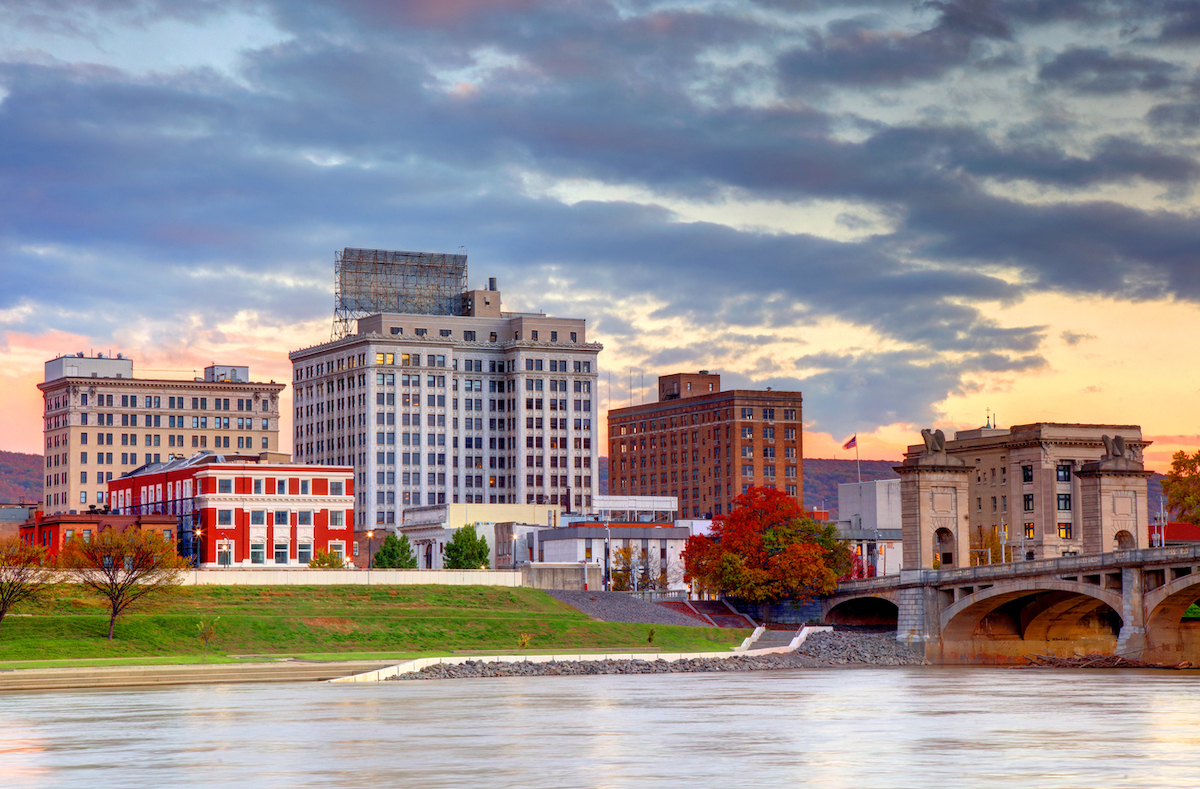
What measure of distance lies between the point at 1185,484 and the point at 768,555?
38485mm

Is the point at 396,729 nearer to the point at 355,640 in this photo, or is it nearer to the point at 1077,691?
the point at 1077,691

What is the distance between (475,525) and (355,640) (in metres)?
72.4

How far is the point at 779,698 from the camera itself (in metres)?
78.7

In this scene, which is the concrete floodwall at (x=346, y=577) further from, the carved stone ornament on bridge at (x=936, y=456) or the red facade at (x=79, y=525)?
the carved stone ornament on bridge at (x=936, y=456)

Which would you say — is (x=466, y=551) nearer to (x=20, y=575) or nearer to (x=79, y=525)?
(x=79, y=525)

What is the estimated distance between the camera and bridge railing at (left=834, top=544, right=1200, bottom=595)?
4528 inches

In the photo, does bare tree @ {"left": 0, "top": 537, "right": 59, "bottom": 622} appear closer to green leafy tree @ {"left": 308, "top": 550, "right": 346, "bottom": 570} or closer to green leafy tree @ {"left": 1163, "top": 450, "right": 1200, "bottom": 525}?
green leafy tree @ {"left": 308, "top": 550, "right": 346, "bottom": 570}

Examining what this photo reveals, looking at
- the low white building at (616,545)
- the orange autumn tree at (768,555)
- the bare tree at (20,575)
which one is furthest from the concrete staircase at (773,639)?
the bare tree at (20,575)

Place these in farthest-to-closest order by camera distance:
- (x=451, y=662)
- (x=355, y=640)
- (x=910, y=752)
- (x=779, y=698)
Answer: (x=355, y=640), (x=451, y=662), (x=779, y=698), (x=910, y=752)

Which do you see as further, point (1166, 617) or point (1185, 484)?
point (1185, 484)

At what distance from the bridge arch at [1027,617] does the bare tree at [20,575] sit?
228 ft

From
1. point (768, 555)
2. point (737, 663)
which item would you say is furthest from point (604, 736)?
point (768, 555)

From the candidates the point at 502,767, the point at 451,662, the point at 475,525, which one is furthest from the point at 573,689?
the point at 475,525

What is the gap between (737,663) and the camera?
4678 inches
